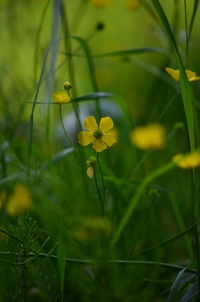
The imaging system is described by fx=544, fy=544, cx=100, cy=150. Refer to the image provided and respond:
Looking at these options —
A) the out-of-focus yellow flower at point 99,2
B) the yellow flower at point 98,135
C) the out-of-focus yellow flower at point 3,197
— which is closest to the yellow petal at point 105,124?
the yellow flower at point 98,135

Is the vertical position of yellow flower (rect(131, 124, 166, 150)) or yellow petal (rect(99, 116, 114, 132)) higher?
yellow petal (rect(99, 116, 114, 132))

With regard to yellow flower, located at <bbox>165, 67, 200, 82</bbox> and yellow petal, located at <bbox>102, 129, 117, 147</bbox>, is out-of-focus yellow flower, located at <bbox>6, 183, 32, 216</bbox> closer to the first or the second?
yellow petal, located at <bbox>102, 129, 117, 147</bbox>

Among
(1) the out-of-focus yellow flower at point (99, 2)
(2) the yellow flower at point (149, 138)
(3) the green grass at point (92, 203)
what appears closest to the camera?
(3) the green grass at point (92, 203)

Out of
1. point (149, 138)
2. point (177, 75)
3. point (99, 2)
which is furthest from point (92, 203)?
point (99, 2)

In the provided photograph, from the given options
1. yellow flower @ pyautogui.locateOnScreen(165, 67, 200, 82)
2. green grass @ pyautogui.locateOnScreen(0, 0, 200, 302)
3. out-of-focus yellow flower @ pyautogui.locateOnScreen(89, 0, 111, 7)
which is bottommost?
green grass @ pyautogui.locateOnScreen(0, 0, 200, 302)

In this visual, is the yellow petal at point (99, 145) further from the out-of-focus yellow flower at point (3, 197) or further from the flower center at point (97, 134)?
the out-of-focus yellow flower at point (3, 197)

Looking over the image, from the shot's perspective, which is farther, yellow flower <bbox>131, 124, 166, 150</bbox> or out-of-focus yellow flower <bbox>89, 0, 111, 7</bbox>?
out-of-focus yellow flower <bbox>89, 0, 111, 7</bbox>

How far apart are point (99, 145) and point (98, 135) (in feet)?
0.05

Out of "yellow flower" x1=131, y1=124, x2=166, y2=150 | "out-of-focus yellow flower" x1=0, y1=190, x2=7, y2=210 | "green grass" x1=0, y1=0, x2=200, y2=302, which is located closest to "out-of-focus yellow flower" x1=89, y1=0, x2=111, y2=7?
"green grass" x1=0, y1=0, x2=200, y2=302

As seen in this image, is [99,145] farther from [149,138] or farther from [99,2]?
[99,2]

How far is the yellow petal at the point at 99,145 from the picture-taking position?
0.85 meters

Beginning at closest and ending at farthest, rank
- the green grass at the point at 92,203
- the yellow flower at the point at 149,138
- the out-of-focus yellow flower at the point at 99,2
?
the green grass at the point at 92,203
the yellow flower at the point at 149,138
the out-of-focus yellow flower at the point at 99,2

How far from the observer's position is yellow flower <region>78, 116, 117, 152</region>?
2.77 feet

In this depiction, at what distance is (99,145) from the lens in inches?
33.5
